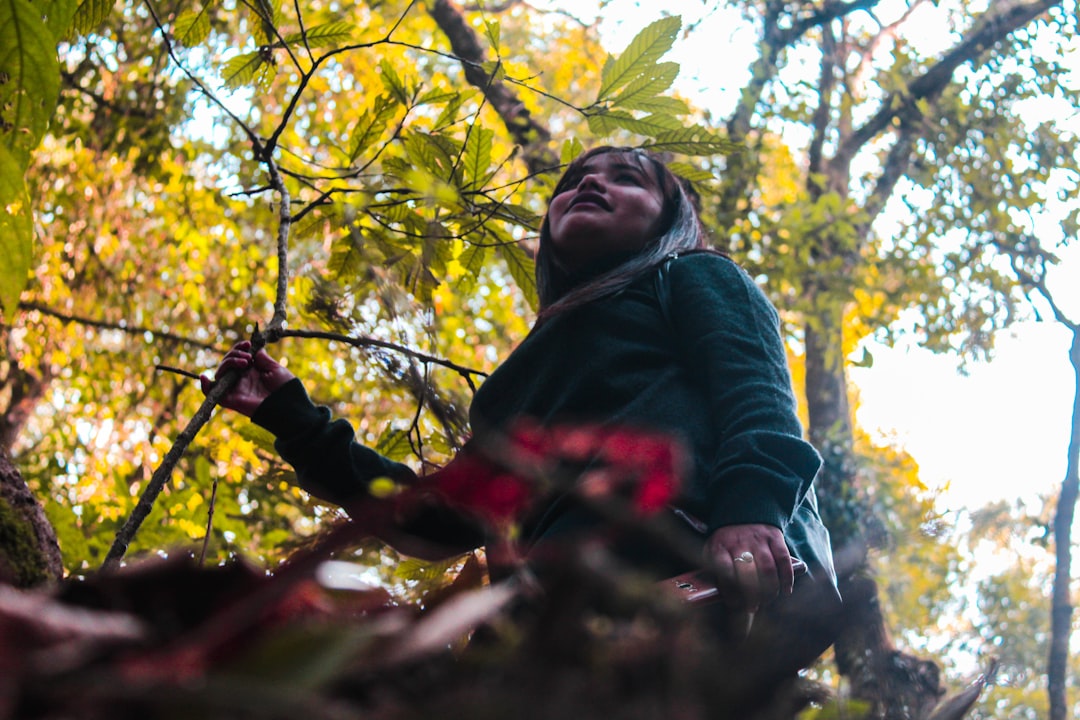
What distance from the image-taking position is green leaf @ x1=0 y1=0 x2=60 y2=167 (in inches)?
43.6

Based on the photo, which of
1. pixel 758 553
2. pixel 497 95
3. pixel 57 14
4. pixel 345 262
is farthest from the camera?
pixel 497 95

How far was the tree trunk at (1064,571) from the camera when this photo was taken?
407cm

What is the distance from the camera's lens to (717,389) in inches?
64.7

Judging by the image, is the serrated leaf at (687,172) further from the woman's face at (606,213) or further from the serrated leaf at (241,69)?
the serrated leaf at (241,69)

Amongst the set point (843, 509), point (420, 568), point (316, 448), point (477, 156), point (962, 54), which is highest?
point (962, 54)

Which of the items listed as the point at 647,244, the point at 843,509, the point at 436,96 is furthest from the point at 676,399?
the point at 843,509

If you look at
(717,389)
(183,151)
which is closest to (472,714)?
(717,389)

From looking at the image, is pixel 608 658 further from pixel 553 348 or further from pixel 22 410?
pixel 22 410

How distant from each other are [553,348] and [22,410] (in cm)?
609

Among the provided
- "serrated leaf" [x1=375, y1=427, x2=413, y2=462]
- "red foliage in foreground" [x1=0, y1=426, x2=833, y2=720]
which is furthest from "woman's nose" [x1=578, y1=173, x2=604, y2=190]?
"red foliage in foreground" [x1=0, y1=426, x2=833, y2=720]

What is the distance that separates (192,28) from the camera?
6.29 feet

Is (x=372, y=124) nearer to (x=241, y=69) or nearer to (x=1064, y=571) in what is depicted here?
(x=241, y=69)

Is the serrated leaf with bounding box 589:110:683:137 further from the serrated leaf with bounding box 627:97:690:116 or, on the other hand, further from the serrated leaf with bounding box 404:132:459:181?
the serrated leaf with bounding box 404:132:459:181

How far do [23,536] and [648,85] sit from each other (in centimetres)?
137
